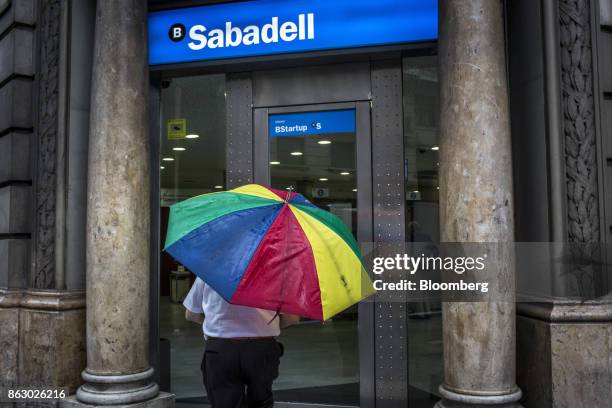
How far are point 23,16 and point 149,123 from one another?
75.6 inches

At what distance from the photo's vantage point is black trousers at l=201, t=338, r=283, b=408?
351 cm

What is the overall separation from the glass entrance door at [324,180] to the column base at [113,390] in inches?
52.9

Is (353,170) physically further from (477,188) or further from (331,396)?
(331,396)

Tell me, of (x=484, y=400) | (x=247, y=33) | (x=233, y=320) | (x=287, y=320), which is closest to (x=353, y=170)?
(x=247, y=33)

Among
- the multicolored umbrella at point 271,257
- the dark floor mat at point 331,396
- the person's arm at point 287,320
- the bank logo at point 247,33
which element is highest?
the bank logo at point 247,33

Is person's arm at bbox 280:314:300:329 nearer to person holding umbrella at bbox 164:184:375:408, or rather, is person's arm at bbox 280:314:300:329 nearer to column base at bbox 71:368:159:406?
person holding umbrella at bbox 164:184:375:408

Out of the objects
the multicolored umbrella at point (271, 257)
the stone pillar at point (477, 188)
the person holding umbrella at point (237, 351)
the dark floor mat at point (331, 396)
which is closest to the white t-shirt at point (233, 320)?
the person holding umbrella at point (237, 351)

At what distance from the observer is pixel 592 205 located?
15.9 feet

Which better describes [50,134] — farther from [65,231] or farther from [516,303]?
[516,303]

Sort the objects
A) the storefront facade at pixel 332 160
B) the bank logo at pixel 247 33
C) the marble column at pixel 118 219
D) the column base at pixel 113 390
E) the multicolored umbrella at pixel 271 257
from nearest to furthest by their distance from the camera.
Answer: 1. the multicolored umbrella at pixel 271 257
2. the storefront facade at pixel 332 160
3. the column base at pixel 113 390
4. the marble column at pixel 118 219
5. the bank logo at pixel 247 33

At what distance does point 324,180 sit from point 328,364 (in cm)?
178

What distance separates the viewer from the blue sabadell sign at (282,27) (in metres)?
5.64

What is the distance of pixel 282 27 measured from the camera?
5980 mm

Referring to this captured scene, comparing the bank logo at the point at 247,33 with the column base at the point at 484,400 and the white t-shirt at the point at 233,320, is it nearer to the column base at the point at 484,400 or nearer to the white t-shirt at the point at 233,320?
the white t-shirt at the point at 233,320
